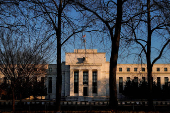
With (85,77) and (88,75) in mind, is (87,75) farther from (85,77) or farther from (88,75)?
(88,75)

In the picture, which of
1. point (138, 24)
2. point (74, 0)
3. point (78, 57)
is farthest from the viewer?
point (78, 57)

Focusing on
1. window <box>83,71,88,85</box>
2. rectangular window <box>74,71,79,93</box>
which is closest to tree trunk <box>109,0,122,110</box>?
window <box>83,71,88,85</box>

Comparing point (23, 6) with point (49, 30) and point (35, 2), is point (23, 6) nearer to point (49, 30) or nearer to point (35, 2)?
point (35, 2)

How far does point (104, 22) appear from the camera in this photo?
10.7 m

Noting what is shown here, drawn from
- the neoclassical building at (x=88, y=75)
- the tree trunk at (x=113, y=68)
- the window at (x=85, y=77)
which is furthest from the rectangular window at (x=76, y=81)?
the tree trunk at (x=113, y=68)

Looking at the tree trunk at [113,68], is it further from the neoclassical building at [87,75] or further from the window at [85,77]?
the window at [85,77]

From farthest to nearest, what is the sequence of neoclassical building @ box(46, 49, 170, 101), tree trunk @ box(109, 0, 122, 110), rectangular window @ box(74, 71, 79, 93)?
rectangular window @ box(74, 71, 79, 93), neoclassical building @ box(46, 49, 170, 101), tree trunk @ box(109, 0, 122, 110)

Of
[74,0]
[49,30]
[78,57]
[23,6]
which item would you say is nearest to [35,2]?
A: [23,6]

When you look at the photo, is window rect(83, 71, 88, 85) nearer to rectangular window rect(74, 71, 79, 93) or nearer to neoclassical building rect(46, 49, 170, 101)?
neoclassical building rect(46, 49, 170, 101)

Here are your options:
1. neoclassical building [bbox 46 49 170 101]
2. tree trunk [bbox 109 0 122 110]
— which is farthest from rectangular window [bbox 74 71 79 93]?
tree trunk [bbox 109 0 122 110]

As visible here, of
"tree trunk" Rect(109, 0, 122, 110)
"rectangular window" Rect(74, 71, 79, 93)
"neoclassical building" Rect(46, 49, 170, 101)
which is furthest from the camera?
"rectangular window" Rect(74, 71, 79, 93)

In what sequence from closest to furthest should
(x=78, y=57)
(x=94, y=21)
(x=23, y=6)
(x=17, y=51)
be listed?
1. (x=23, y=6)
2. (x=94, y=21)
3. (x=17, y=51)
4. (x=78, y=57)

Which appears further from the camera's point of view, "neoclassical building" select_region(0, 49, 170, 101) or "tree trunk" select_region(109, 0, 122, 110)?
"neoclassical building" select_region(0, 49, 170, 101)

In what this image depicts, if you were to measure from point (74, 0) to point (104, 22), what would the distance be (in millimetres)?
1831
